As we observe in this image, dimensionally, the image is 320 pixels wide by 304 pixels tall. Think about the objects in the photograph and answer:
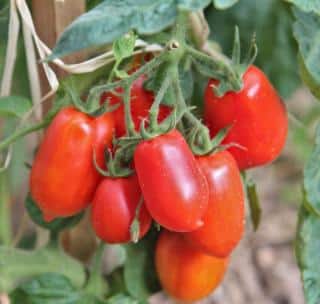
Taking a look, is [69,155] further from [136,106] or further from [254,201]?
[254,201]

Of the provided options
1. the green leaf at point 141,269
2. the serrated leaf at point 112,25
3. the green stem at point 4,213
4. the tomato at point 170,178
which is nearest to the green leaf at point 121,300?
the green leaf at point 141,269

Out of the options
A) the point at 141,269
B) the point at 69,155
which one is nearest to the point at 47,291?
the point at 141,269

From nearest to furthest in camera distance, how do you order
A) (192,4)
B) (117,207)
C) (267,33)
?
1. (192,4)
2. (117,207)
3. (267,33)

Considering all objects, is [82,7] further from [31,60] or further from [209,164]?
[209,164]

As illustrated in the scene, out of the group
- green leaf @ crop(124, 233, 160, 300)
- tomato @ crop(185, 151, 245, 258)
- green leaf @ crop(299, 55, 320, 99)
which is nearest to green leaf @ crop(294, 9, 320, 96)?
green leaf @ crop(299, 55, 320, 99)

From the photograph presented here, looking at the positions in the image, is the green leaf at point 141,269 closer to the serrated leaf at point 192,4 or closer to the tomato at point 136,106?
the tomato at point 136,106

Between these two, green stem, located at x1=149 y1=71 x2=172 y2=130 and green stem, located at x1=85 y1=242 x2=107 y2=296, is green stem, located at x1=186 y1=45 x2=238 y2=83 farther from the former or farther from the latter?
green stem, located at x1=85 y1=242 x2=107 y2=296

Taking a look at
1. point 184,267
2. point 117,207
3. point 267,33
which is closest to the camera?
point 117,207
